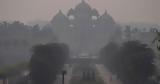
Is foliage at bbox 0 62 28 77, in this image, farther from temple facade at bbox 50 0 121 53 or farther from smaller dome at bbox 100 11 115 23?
smaller dome at bbox 100 11 115 23

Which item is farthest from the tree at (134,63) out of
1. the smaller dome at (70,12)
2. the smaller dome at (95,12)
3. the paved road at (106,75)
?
the smaller dome at (70,12)

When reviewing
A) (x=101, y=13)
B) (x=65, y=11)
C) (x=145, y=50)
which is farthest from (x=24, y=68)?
(x=145, y=50)

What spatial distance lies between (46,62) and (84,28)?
0.80 meters

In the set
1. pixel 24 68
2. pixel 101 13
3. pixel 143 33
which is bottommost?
pixel 24 68

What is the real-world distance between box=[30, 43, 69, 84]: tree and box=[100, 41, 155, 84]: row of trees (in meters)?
0.65

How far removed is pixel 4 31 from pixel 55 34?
0.79m

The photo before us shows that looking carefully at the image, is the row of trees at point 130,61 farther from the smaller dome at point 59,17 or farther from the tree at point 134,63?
the smaller dome at point 59,17

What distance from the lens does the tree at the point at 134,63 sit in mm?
4676

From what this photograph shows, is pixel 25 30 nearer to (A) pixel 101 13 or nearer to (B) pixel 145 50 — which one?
(A) pixel 101 13

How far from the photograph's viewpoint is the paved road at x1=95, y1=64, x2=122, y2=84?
4711mm

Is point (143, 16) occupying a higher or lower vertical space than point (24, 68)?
higher

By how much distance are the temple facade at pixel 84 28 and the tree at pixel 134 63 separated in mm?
286

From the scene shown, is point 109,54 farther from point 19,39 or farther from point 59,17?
point 19,39

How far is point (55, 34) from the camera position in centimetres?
478
